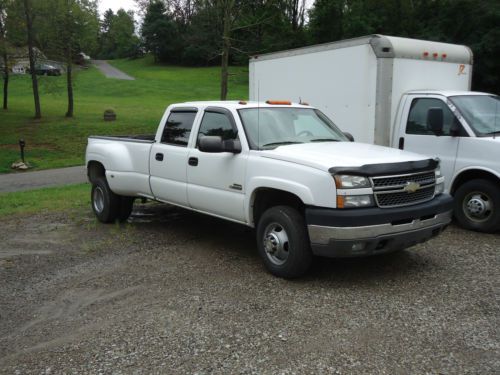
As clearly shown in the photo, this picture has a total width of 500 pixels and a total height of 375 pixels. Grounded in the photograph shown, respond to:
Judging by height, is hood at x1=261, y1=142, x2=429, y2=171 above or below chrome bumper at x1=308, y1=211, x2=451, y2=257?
above


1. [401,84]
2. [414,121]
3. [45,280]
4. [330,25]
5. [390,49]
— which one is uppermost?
[330,25]

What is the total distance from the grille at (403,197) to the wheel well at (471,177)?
2077 millimetres

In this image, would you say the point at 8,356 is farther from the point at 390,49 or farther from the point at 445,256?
the point at 390,49

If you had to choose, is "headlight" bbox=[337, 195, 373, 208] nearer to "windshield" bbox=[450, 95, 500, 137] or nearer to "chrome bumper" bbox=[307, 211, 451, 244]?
"chrome bumper" bbox=[307, 211, 451, 244]

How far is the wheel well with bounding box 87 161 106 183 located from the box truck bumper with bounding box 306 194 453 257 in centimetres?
456

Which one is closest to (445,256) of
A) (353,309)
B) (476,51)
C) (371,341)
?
(353,309)

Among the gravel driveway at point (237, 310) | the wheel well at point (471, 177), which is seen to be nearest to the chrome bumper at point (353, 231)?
the gravel driveway at point (237, 310)

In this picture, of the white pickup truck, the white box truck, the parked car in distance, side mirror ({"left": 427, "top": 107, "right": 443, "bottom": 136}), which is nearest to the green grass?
the white pickup truck

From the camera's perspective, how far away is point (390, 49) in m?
7.90

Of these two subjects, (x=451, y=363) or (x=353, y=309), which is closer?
(x=451, y=363)

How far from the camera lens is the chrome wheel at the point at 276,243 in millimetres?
5230

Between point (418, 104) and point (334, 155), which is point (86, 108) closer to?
point (418, 104)

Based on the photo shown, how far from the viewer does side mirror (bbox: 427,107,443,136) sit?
7.27m

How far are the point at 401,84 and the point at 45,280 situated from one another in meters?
5.86
